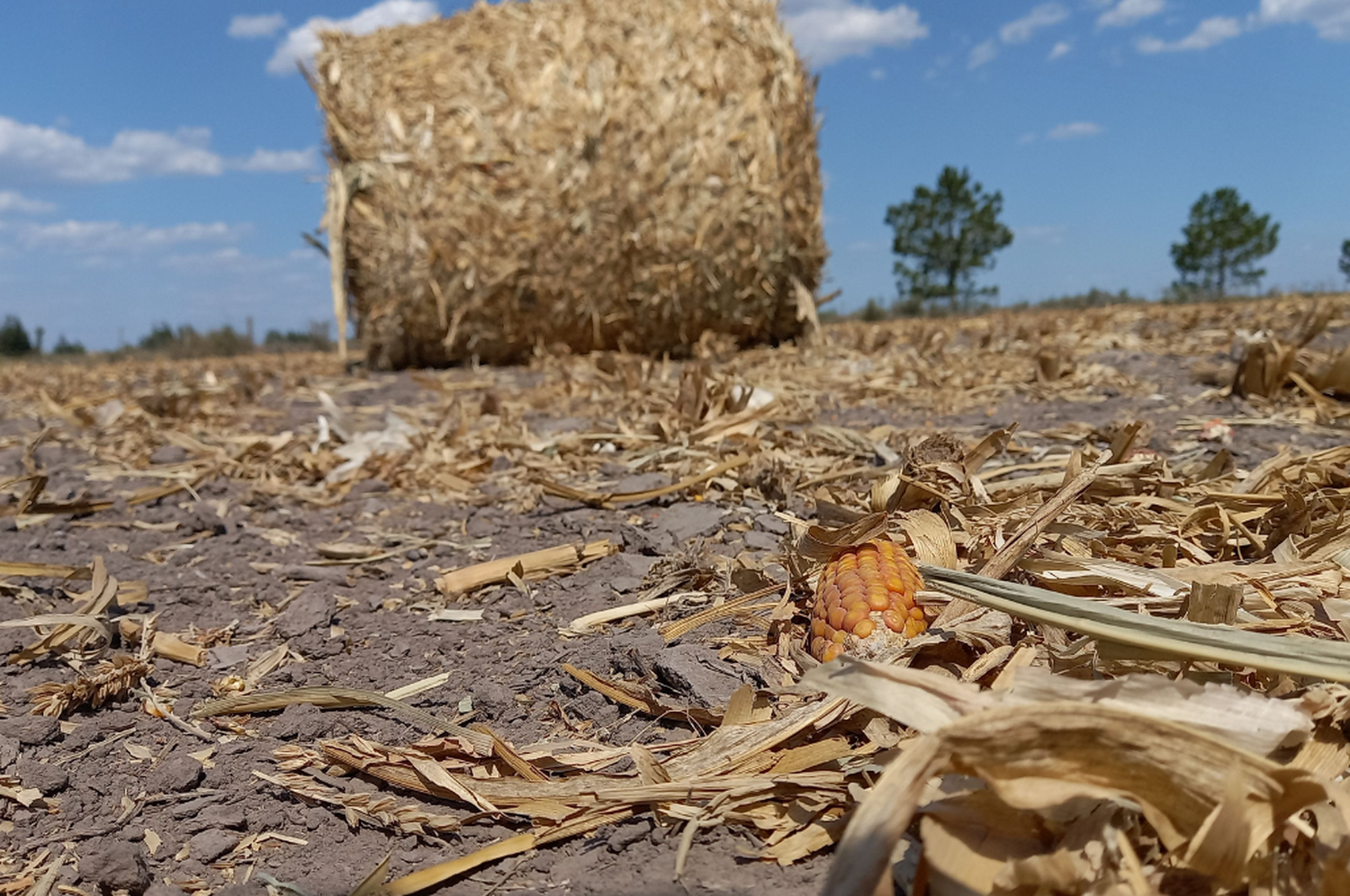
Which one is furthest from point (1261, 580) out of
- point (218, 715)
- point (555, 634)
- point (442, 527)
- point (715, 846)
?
point (442, 527)

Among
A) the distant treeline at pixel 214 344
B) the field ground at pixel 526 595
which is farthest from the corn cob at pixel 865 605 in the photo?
the distant treeline at pixel 214 344

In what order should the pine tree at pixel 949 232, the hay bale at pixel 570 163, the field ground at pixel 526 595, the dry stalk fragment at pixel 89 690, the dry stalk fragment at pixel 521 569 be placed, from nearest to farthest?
the field ground at pixel 526 595, the dry stalk fragment at pixel 89 690, the dry stalk fragment at pixel 521 569, the hay bale at pixel 570 163, the pine tree at pixel 949 232

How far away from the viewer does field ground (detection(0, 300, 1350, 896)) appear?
4.31 feet

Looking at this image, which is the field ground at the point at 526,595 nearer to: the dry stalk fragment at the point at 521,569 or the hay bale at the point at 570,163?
the dry stalk fragment at the point at 521,569

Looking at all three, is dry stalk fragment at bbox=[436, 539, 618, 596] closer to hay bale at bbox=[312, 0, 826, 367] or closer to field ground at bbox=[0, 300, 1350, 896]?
field ground at bbox=[0, 300, 1350, 896]

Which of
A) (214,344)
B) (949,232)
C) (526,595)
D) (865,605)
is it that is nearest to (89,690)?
(526,595)

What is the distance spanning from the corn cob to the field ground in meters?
0.06

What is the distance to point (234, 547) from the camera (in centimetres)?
276

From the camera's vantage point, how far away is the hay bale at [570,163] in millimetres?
5984

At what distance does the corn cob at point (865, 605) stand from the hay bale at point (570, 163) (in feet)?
15.4

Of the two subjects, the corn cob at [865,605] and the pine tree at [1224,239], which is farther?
the pine tree at [1224,239]

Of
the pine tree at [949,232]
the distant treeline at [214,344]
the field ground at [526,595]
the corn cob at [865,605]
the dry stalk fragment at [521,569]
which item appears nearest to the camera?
the field ground at [526,595]

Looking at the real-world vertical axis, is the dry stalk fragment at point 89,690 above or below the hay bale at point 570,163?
below

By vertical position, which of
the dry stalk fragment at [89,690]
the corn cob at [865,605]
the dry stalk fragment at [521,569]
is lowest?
the dry stalk fragment at [89,690]
